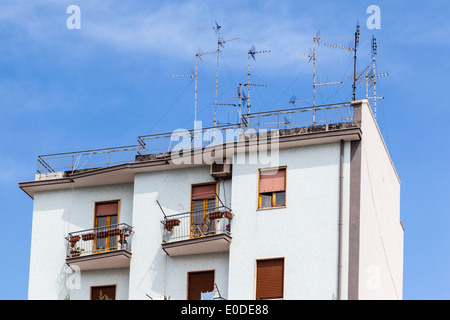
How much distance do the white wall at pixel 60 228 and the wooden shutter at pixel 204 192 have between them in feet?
10.1

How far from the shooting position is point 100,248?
158ft

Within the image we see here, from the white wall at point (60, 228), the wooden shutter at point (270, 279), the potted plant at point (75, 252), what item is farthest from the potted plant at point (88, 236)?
the wooden shutter at point (270, 279)

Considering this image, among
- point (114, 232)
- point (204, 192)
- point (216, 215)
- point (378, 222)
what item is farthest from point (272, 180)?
point (114, 232)

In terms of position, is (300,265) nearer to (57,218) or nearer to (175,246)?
(175,246)

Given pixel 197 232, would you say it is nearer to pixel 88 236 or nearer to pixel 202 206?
pixel 202 206

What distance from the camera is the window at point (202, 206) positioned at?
152 feet

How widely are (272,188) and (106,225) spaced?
772cm

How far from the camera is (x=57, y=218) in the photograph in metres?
50.0

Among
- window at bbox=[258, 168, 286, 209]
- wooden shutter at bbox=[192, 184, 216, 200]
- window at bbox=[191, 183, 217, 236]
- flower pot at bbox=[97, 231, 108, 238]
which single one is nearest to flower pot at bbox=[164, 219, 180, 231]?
window at bbox=[191, 183, 217, 236]

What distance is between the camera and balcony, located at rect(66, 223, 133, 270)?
4731cm

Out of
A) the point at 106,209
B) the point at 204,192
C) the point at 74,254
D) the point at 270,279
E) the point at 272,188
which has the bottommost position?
the point at 270,279

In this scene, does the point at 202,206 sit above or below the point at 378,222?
above

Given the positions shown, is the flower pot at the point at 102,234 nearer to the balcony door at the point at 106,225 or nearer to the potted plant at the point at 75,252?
the balcony door at the point at 106,225

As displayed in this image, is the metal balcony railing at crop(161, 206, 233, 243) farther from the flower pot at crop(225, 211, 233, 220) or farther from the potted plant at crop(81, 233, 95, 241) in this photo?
the potted plant at crop(81, 233, 95, 241)
